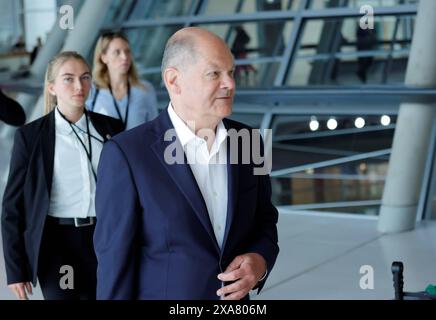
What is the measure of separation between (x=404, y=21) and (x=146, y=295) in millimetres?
14230

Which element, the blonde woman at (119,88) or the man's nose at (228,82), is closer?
the man's nose at (228,82)

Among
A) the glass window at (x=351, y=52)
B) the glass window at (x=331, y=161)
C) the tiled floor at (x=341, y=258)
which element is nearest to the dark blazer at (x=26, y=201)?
the tiled floor at (x=341, y=258)

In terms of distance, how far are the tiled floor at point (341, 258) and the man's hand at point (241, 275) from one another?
14.3 feet

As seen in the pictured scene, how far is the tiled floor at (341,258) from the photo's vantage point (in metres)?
7.21

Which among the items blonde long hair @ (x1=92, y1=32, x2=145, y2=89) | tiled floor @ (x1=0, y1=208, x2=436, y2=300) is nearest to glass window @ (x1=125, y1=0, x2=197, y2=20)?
tiled floor @ (x1=0, y1=208, x2=436, y2=300)

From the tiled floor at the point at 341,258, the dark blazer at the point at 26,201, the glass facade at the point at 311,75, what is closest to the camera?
the dark blazer at the point at 26,201

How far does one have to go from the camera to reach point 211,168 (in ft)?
8.54

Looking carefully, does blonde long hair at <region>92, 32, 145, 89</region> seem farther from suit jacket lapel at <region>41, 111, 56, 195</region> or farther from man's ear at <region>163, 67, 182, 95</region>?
man's ear at <region>163, 67, 182, 95</region>

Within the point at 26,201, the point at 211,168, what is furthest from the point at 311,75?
the point at 211,168

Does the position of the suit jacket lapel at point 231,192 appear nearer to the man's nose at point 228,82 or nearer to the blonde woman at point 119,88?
the man's nose at point 228,82

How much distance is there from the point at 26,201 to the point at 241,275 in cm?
183

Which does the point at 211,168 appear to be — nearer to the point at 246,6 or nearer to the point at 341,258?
the point at 341,258

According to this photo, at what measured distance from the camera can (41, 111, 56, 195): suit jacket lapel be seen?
408cm
